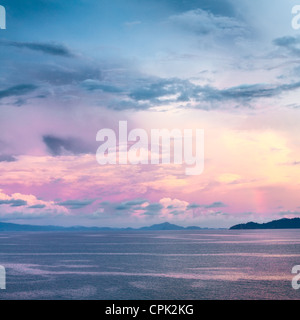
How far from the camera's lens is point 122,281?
65812 millimetres
